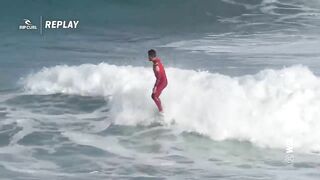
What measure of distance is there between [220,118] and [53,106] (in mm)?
3724

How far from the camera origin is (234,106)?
39.7 ft

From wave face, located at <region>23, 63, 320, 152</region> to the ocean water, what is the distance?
0.03 meters

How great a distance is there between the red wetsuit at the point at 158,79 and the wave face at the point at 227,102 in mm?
452

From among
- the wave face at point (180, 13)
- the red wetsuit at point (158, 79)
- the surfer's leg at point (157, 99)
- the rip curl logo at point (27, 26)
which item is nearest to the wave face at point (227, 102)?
the surfer's leg at point (157, 99)

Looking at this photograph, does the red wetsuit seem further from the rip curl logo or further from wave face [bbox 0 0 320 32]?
the rip curl logo

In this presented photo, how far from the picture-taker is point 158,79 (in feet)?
38.2

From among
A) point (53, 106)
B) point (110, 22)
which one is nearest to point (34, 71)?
point (53, 106)

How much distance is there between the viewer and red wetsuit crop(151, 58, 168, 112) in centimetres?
1147

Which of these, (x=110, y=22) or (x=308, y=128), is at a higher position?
(x=110, y=22)

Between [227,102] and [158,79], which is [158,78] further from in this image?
[227,102]

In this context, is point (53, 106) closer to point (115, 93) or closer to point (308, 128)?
point (115, 93)

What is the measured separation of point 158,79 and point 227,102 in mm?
1523

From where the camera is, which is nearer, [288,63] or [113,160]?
[113,160]

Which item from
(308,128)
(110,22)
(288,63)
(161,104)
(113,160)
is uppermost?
(110,22)
